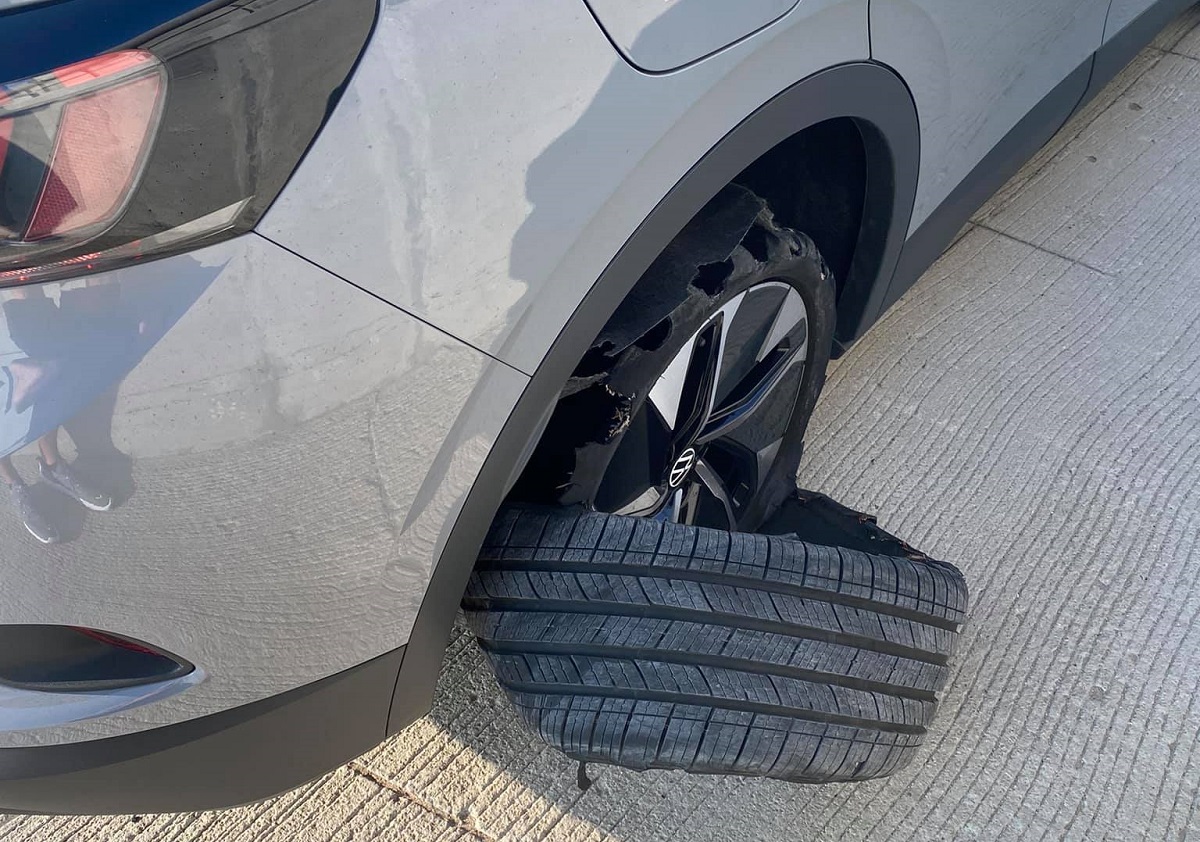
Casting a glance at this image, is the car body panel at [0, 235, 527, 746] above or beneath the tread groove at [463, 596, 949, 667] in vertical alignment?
above

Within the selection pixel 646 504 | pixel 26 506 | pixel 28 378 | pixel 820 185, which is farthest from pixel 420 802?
pixel 820 185

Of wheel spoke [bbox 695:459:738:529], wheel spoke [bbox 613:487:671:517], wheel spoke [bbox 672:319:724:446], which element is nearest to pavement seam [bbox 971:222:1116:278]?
wheel spoke [bbox 695:459:738:529]

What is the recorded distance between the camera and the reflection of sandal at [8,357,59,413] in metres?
1.03

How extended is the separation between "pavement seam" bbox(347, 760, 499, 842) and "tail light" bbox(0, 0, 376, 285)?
47.5 inches

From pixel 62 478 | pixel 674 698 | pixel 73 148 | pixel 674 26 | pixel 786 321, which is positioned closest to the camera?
pixel 73 148

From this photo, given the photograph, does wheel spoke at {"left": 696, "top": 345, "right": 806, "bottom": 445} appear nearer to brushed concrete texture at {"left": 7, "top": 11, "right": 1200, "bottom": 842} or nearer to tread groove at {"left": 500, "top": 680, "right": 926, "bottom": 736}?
brushed concrete texture at {"left": 7, "top": 11, "right": 1200, "bottom": 842}

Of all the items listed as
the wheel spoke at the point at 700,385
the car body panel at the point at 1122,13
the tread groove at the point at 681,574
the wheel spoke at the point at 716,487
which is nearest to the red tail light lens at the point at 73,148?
the tread groove at the point at 681,574

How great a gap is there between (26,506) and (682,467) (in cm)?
116

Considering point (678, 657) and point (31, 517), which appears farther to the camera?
point (678, 657)

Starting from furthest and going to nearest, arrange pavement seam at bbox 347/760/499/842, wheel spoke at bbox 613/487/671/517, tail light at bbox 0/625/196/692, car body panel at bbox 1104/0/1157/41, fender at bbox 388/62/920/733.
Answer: car body panel at bbox 1104/0/1157/41 < wheel spoke at bbox 613/487/671/517 < pavement seam at bbox 347/760/499/842 < fender at bbox 388/62/920/733 < tail light at bbox 0/625/196/692

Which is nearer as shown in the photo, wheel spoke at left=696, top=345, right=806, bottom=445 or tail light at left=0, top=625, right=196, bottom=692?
tail light at left=0, top=625, right=196, bottom=692

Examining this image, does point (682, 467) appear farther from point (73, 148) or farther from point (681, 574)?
point (73, 148)

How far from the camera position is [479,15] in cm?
117

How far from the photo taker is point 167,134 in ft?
3.31
